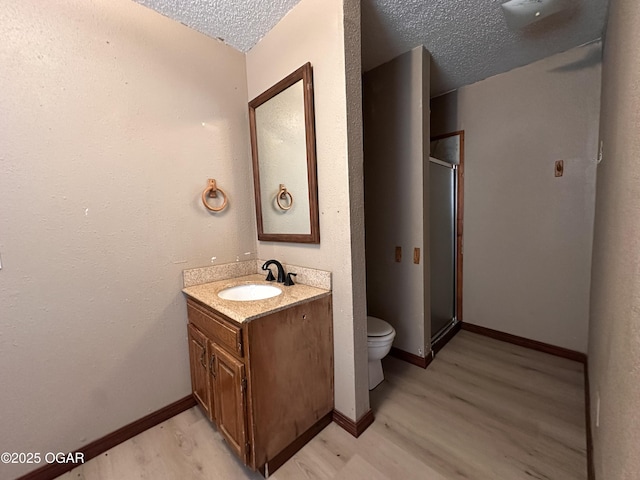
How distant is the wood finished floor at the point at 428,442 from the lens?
1203mm

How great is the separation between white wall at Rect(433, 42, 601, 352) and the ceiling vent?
0.74m

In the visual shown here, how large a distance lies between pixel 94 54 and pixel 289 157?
Result: 3.52ft

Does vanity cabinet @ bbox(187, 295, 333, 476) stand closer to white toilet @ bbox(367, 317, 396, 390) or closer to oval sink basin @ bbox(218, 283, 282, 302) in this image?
oval sink basin @ bbox(218, 283, 282, 302)

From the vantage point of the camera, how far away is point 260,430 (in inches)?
45.6

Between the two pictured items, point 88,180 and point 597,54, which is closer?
point 88,180

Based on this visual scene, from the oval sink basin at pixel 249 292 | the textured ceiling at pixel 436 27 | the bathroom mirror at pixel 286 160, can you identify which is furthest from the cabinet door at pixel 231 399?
the textured ceiling at pixel 436 27

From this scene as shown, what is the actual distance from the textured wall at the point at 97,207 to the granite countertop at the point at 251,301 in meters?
0.20

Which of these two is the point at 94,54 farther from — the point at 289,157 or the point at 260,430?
the point at 260,430

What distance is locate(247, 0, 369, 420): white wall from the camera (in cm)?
128

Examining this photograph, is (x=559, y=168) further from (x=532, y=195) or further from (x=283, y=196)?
(x=283, y=196)

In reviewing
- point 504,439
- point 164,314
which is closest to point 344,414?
point 504,439

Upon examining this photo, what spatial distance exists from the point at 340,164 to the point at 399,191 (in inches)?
34.6

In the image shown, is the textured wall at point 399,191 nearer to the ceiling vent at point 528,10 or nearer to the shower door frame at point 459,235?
the ceiling vent at point 528,10

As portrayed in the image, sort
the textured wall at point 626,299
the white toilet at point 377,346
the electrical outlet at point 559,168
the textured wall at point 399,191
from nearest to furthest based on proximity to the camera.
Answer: the textured wall at point 626,299 < the white toilet at point 377,346 < the textured wall at point 399,191 < the electrical outlet at point 559,168
